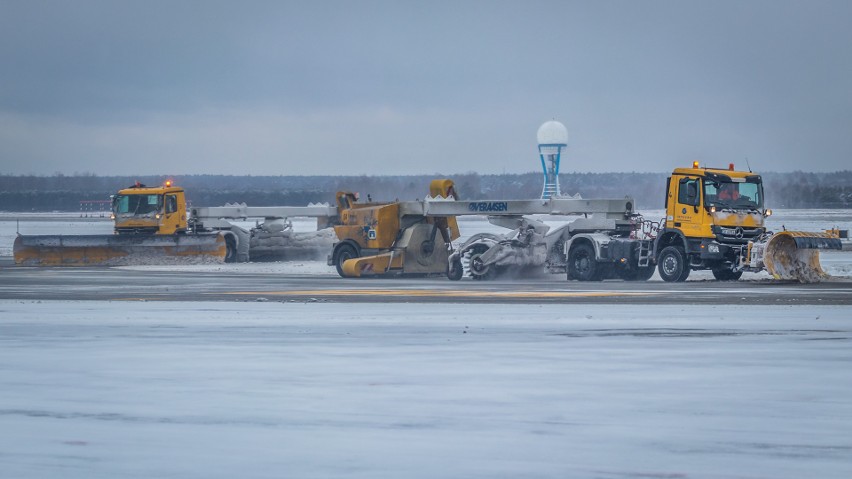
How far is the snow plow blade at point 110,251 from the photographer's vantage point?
40.3 meters

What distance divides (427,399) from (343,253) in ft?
79.6

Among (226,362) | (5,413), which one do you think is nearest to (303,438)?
(5,413)

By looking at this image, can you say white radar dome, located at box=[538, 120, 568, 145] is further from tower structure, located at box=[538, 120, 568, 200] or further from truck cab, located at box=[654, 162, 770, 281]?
truck cab, located at box=[654, 162, 770, 281]

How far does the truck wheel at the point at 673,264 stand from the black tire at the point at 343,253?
28.2 ft

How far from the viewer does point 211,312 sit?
63.1 ft

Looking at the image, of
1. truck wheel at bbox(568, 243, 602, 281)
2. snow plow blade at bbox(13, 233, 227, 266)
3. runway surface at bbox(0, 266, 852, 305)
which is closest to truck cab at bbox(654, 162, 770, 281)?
runway surface at bbox(0, 266, 852, 305)

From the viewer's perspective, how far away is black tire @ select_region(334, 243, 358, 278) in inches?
1346

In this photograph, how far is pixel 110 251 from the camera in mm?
40469

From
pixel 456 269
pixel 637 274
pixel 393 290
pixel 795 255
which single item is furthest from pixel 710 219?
pixel 393 290

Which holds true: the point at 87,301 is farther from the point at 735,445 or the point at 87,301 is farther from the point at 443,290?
the point at 735,445

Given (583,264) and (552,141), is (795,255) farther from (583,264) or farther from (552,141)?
(552,141)

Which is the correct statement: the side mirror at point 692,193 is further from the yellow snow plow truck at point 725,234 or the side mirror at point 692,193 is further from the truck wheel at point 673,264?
the truck wheel at point 673,264

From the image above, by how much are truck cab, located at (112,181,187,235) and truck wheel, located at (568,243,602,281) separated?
16.6 meters

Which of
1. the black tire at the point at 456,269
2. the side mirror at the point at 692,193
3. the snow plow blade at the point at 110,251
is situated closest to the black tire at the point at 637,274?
the side mirror at the point at 692,193
